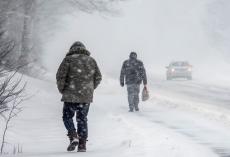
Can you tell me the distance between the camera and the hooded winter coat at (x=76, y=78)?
31.5ft

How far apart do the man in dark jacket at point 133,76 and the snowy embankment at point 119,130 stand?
1.73 ft

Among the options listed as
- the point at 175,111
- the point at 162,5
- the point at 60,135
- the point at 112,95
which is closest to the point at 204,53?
the point at 162,5

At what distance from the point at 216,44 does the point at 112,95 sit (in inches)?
2066

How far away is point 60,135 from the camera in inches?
508

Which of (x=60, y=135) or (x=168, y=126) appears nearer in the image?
(x=60, y=135)

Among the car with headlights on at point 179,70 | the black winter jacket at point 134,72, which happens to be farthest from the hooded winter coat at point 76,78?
the car with headlights on at point 179,70

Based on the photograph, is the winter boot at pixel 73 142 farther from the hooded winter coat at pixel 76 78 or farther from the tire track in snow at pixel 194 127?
the tire track in snow at pixel 194 127

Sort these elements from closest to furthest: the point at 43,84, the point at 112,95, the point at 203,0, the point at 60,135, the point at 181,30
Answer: the point at 60,135, the point at 43,84, the point at 112,95, the point at 203,0, the point at 181,30

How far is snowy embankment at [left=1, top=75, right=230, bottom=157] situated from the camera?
9.76 metres

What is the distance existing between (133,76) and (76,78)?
336 inches

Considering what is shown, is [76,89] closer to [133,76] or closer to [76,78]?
[76,78]

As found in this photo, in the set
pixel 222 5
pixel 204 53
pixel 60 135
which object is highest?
pixel 222 5

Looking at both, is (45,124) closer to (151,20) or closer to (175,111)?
(175,111)

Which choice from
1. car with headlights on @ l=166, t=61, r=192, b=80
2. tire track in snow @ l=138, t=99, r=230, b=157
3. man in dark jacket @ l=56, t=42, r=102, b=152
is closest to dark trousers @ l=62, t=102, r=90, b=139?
man in dark jacket @ l=56, t=42, r=102, b=152
